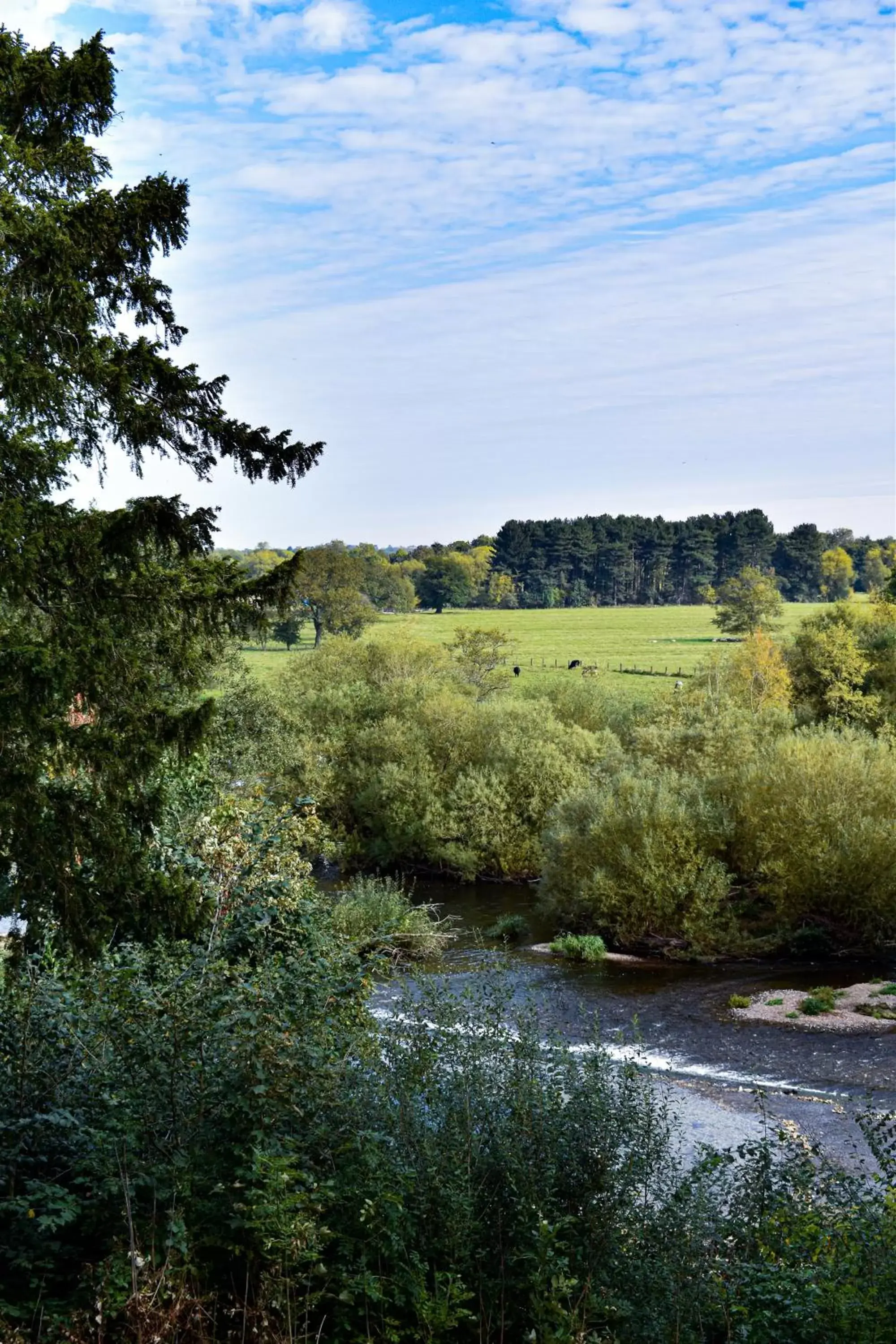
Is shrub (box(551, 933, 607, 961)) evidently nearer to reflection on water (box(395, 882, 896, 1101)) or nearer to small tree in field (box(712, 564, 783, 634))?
reflection on water (box(395, 882, 896, 1101))

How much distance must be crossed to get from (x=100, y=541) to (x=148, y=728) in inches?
67.7

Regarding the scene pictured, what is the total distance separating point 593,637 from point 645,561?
122ft

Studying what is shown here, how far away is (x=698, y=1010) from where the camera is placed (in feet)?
88.8

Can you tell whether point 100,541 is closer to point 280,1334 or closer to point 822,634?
point 280,1334

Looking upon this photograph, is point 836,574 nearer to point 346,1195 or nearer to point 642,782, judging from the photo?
point 642,782

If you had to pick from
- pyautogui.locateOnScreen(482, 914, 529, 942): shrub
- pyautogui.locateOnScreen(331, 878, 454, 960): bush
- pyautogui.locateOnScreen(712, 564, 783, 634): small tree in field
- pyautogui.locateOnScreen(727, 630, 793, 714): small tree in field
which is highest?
pyautogui.locateOnScreen(712, 564, 783, 634): small tree in field

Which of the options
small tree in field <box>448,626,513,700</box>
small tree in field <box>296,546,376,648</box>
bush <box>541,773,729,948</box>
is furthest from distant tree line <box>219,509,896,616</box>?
bush <box>541,773,729,948</box>

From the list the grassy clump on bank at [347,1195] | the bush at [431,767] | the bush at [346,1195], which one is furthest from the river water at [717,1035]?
the bush at [431,767]

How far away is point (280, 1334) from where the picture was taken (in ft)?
20.0

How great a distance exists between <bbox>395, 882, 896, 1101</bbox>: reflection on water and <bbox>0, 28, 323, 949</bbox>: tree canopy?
908cm

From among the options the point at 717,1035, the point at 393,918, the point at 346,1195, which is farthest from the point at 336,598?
the point at 346,1195

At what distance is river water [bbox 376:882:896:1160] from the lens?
784 inches

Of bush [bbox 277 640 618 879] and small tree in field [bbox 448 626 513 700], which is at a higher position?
small tree in field [bbox 448 626 513 700]

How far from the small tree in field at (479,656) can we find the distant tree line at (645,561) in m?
57.0
